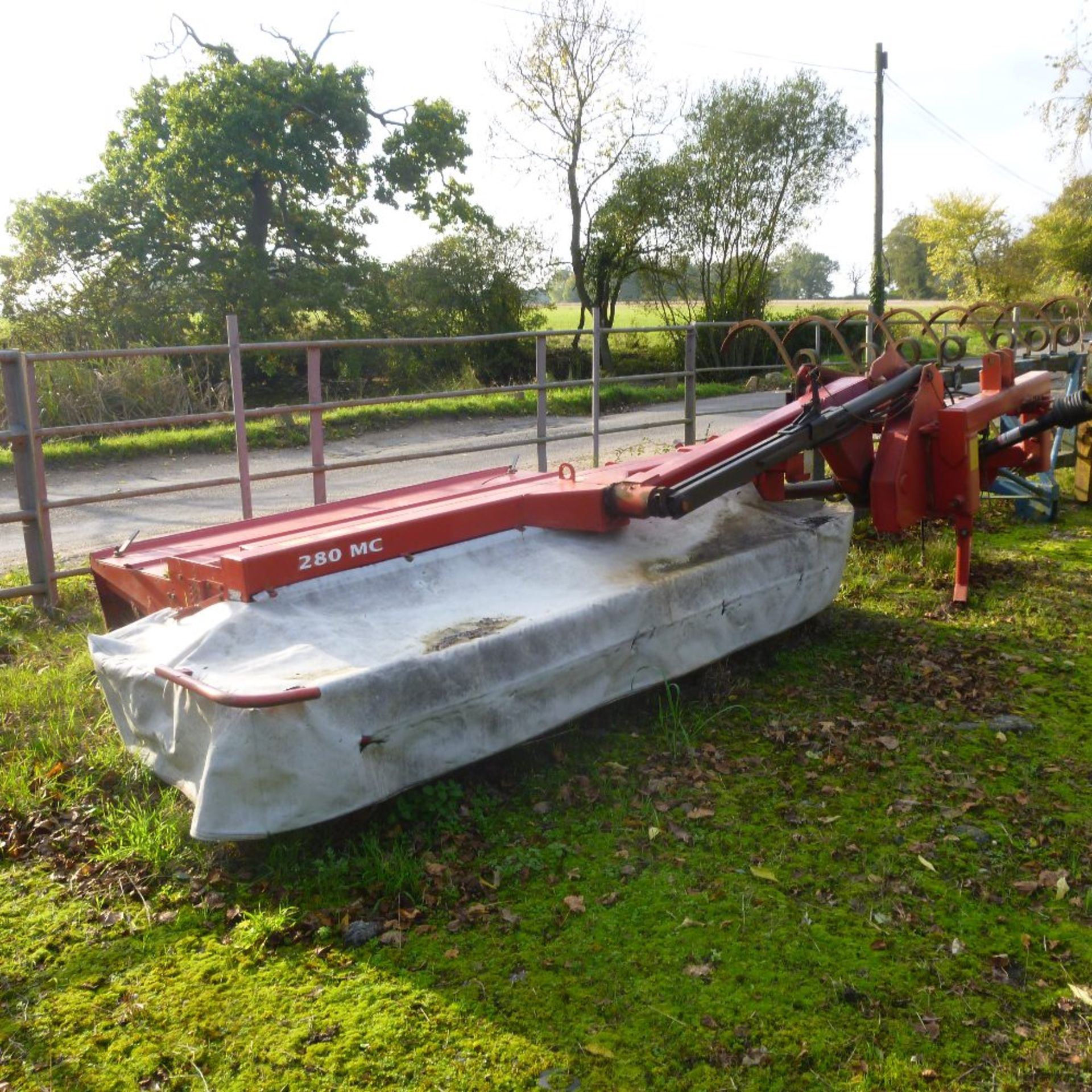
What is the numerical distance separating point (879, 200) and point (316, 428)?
19.1 meters

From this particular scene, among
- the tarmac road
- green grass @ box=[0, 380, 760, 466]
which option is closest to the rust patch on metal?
the tarmac road

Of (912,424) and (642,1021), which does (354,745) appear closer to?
(642,1021)

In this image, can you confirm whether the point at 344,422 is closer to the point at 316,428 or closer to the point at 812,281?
the point at 316,428

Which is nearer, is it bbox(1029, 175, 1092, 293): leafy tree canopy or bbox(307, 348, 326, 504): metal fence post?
bbox(307, 348, 326, 504): metal fence post

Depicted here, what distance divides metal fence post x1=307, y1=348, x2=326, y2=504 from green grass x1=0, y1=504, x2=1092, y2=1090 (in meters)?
2.22

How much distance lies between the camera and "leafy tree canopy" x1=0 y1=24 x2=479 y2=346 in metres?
19.6

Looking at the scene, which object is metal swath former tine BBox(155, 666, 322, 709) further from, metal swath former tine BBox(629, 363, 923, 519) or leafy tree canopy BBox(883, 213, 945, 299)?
leafy tree canopy BBox(883, 213, 945, 299)

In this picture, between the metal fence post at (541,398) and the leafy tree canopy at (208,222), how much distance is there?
13.1 m

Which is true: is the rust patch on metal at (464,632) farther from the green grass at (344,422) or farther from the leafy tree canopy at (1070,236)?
the leafy tree canopy at (1070,236)

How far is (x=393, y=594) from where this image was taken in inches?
144

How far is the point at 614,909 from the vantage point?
3.06 metres

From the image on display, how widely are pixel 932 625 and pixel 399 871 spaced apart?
3233mm

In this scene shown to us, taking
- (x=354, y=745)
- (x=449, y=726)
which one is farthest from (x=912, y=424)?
(x=354, y=745)

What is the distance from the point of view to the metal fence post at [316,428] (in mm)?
6238
